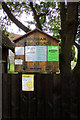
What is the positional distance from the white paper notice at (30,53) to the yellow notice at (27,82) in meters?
0.36

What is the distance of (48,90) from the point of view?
106 inches

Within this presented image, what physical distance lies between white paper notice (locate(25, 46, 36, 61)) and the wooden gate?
14.3 inches

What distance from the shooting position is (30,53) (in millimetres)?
2793

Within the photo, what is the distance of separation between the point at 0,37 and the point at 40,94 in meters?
3.86

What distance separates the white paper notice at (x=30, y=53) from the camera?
2.79 metres

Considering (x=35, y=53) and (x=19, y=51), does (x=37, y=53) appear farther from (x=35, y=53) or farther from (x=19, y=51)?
(x=19, y=51)

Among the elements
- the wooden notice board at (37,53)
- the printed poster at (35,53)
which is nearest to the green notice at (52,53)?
the wooden notice board at (37,53)

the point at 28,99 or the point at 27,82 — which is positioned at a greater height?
the point at 27,82

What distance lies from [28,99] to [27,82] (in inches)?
13.9

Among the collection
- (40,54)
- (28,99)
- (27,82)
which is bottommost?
(28,99)

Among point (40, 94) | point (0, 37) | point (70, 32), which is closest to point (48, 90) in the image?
point (40, 94)

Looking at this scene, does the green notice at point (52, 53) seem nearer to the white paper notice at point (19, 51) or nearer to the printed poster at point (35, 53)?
the printed poster at point (35, 53)

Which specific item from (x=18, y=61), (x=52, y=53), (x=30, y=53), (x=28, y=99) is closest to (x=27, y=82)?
(x=28, y=99)

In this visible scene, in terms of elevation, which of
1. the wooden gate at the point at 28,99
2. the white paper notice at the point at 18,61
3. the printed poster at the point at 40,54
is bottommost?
the wooden gate at the point at 28,99
